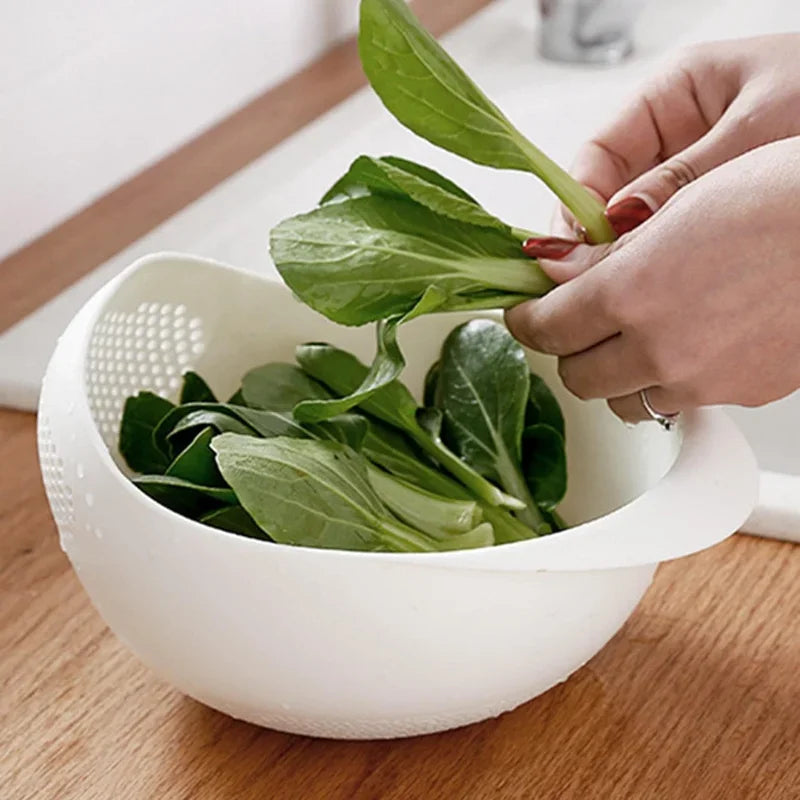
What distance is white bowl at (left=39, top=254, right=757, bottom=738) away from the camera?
0.58m

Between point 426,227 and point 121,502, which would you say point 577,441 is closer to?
point 426,227

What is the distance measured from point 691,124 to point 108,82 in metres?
0.54

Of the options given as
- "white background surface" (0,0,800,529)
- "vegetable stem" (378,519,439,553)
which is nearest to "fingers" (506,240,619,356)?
"vegetable stem" (378,519,439,553)

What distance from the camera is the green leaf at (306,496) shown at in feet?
1.96

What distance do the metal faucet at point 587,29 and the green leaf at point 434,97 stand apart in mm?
761

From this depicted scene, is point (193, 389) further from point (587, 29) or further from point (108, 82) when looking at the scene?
point (587, 29)

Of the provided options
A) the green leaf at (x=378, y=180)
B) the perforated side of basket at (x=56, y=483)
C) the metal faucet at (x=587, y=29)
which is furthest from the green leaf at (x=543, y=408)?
the metal faucet at (x=587, y=29)

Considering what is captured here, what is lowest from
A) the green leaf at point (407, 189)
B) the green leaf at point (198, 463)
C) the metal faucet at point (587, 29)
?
the metal faucet at point (587, 29)

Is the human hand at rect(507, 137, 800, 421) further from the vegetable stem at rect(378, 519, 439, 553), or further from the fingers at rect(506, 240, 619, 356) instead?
the vegetable stem at rect(378, 519, 439, 553)

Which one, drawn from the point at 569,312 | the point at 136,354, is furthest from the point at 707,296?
the point at 136,354

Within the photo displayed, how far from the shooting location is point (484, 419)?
74 centimetres

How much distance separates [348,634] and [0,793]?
173mm

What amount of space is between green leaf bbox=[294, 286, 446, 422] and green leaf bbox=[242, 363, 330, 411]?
63 millimetres

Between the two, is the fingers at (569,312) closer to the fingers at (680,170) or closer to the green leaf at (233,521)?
the fingers at (680,170)
